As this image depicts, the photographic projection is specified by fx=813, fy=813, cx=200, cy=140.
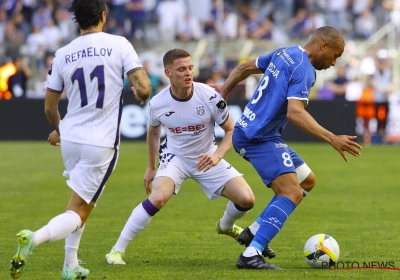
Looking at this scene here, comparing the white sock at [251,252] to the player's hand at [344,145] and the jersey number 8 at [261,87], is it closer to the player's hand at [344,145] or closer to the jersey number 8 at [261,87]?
the player's hand at [344,145]

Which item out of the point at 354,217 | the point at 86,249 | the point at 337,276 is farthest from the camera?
the point at 354,217

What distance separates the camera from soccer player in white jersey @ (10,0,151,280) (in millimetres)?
6316

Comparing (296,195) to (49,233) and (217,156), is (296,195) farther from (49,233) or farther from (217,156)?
(49,233)

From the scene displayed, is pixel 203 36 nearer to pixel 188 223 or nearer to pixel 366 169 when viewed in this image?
pixel 366 169

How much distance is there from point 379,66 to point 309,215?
16.0 m

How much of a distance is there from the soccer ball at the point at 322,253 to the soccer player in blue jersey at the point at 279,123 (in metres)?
0.41

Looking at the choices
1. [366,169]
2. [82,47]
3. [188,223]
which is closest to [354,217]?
[188,223]

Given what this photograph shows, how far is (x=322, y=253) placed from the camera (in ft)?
23.8

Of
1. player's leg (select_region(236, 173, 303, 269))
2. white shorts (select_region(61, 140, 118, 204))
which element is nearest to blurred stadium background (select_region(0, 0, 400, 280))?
player's leg (select_region(236, 173, 303, 269))

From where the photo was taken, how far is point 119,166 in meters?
17.8

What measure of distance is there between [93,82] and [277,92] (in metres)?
1.75

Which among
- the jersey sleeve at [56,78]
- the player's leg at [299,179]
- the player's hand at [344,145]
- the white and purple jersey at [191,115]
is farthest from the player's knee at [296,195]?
the jersey sleeve at [56,78]

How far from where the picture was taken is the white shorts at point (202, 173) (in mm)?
8062

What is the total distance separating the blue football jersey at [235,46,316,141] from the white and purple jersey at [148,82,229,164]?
1.47ft
